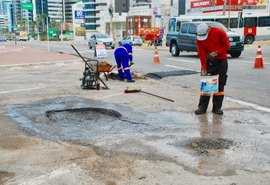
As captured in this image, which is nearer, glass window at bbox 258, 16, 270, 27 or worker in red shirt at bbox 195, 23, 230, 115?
worker in red shirt at bbox 195, 23, 230, 115

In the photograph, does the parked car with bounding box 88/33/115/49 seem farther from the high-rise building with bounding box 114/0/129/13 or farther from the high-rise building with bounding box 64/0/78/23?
the high-rise building with bounding box 64/0/78/23

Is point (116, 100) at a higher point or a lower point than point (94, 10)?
lower

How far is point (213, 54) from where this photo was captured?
636 cm

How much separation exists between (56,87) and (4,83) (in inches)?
84.4

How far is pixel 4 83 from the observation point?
11.1 m

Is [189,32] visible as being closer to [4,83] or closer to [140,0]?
[4,83]

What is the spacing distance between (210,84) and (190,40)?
14.0 m

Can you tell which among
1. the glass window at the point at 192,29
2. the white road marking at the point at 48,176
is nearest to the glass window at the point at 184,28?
the glass window at the point at 192,29

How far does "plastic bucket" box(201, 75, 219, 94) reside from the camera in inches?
252

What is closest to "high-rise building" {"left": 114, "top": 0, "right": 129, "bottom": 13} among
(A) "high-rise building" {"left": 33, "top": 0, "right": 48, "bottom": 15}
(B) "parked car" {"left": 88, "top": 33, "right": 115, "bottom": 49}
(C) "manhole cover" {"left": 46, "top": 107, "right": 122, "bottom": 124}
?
(B) "parked car" {"left": 88, "top": 33, "right": 115, "bottom": 49}

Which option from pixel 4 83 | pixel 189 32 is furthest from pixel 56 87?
pixel 189 32

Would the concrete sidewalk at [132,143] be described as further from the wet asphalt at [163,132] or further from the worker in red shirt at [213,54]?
the worker in red shirt at [213,54]

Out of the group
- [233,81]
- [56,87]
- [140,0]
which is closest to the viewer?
[56,87]

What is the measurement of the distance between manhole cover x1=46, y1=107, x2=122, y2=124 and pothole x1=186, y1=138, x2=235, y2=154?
1.90m
